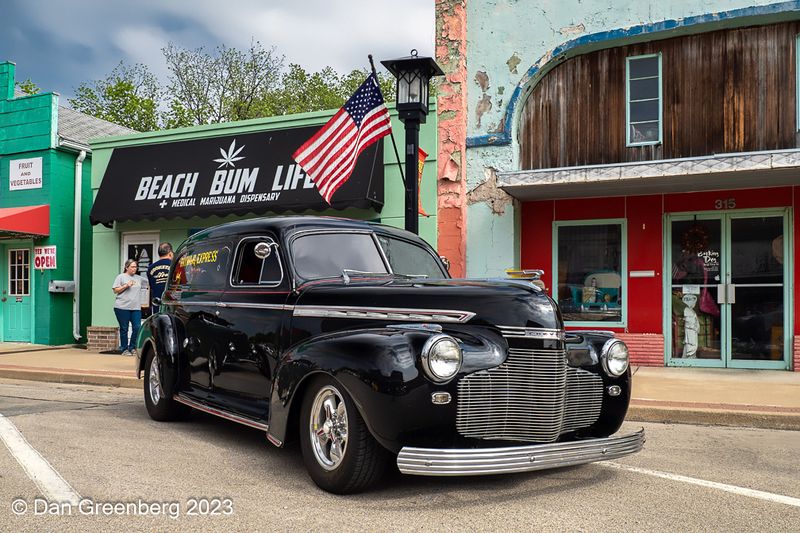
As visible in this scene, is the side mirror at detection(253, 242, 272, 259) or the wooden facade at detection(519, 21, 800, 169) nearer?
the side mirror at detection(253, 242, 272, 259)

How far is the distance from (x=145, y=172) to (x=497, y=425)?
11295 mm

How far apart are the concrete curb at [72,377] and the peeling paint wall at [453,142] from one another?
5152 mm

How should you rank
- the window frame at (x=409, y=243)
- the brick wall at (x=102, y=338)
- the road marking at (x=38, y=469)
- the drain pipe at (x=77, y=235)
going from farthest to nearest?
the drain pipe at (x=77, y=235) < the brick wall at (x=102, y=338) < the window frame at (x=409, y=243) < the road marking at (x=38, y=469)

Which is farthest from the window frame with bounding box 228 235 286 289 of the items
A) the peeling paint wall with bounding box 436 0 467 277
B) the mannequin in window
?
the mannequin in window

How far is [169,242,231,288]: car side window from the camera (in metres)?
5.99

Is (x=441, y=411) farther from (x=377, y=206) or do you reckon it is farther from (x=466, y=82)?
(x=466, y=82)

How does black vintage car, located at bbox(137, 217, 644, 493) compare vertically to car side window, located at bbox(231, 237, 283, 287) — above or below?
below

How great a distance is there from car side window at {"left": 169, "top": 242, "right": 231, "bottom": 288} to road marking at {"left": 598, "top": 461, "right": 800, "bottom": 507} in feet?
11.2

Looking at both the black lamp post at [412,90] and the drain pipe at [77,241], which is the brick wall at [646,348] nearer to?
the black lamp post at [412,90]

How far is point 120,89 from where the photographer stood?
34844 millimetres

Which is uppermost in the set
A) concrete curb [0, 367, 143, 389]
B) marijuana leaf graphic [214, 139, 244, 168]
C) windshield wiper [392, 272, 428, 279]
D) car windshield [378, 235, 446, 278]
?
marijuana leaf graphic [214, 139, 244, 168]

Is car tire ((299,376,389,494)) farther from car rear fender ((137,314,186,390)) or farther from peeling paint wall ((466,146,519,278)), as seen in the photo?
peeling paint wall ((466,146,519,278))

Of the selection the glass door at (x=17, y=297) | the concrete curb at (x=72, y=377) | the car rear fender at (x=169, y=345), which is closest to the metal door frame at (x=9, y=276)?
the glass door at (x=17, y=297)

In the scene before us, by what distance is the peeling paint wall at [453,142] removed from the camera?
38.0 feet
